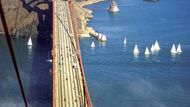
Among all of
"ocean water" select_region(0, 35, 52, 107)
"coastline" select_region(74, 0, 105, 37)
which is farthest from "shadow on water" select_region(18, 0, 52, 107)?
"coastline" select_region(74, 0, 105, 37)

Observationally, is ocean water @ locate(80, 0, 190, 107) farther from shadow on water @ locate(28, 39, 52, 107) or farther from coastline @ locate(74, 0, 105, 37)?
shadow on water @ locate(28, 39, 52, 107)

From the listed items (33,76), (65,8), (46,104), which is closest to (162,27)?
(65,8)

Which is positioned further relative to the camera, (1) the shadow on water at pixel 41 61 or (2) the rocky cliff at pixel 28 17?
(2) the rocky cliff at pixel 28 17

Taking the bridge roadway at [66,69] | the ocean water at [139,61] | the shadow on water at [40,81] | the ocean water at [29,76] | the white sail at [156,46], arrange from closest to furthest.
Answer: the bridge roadway at [66,69], the shadow on water at [40,81], the ocean water at [29,76], the ocean water at [139,61], the white sail at [156,46]

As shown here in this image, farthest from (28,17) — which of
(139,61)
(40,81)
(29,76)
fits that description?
(40,81)

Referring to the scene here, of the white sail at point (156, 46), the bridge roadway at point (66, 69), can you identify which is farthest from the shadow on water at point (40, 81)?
the white sail at point (156, 46)

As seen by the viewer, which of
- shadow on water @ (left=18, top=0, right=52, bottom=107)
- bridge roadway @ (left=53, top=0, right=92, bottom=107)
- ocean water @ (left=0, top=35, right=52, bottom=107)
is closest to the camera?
bridge roadway @ (left=53, top=0, right=92, bottom=107)

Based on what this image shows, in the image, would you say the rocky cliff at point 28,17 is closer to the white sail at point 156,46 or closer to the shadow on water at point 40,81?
the shadow on water at point 40,81

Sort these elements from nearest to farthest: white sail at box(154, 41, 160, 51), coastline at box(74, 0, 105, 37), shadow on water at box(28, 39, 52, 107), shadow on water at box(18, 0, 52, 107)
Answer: shadow on water at box(28, 39, 52, 107) → shadow on water at box(18, 0, 52, 107) → white sail at box(154, 41, 160, 51) → coastline at box(74, 0, 105, 37)

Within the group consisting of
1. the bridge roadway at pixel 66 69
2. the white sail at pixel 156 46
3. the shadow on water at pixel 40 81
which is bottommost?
the shadow on water at pixel 40 81
